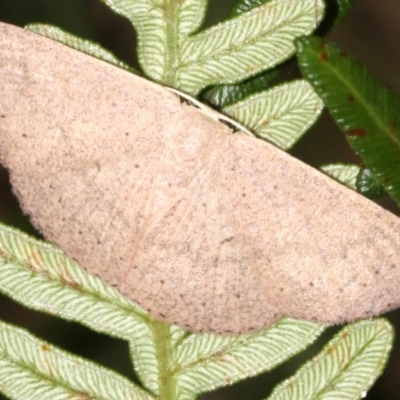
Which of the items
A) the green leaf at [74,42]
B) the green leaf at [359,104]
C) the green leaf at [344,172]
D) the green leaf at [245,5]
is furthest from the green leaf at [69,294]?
the green leaf at [245,5]

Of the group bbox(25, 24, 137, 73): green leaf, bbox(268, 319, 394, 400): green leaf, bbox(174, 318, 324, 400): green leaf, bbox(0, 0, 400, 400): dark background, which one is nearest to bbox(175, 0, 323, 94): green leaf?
bbox(25, 24, 137, 73): green leaf

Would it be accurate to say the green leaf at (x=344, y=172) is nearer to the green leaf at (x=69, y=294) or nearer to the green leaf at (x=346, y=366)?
the green leaf at (x=346, y=366)

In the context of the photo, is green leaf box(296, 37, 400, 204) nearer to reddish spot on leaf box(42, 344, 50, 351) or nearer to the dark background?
reddish spot on leaf box(42, 344, 50, 351)

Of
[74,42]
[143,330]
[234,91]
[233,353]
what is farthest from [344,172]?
[74,42]

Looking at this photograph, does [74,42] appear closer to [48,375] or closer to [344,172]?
[344,172]

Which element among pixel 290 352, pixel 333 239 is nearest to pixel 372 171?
pixel 333 239

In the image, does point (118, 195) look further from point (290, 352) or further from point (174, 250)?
point (290, 352)
